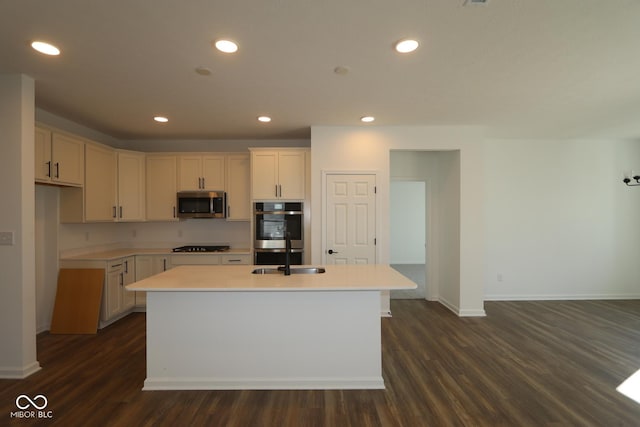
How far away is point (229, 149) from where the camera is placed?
505 centimetres

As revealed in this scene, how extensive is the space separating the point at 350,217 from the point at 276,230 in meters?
1.12

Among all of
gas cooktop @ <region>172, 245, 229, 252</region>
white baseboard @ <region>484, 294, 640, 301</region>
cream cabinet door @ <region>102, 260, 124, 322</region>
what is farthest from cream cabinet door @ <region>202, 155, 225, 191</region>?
white baseboard @ <region>484, 294, 640, 301</region>

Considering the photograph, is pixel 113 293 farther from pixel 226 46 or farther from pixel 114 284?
pixel 226 46

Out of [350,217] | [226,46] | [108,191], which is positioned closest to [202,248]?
[108,191]

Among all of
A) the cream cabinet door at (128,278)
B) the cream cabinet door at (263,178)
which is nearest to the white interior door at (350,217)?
the cream cabinet door at (263,178)

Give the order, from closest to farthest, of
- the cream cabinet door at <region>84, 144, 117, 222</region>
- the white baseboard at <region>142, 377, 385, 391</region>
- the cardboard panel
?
the white baseboard at <region>142, 377, 385, 391</region>
the cardboard panel
the cream cabinet door at <region>84, 144, 117, 222</region>

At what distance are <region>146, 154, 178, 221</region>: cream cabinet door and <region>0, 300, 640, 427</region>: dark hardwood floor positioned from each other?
175 cm

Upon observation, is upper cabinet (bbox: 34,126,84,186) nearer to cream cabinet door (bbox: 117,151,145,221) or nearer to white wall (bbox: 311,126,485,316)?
cream cabinet door (bbox: 117,151,145,221)

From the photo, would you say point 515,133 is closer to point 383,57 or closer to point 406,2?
point 383,57

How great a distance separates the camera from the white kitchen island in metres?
2.48

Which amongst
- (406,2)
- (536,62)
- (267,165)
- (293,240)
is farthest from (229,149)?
(536,62)

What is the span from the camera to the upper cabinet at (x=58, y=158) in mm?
3227

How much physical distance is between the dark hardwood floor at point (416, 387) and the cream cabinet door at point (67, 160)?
1.92m

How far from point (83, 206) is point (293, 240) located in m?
2.79
